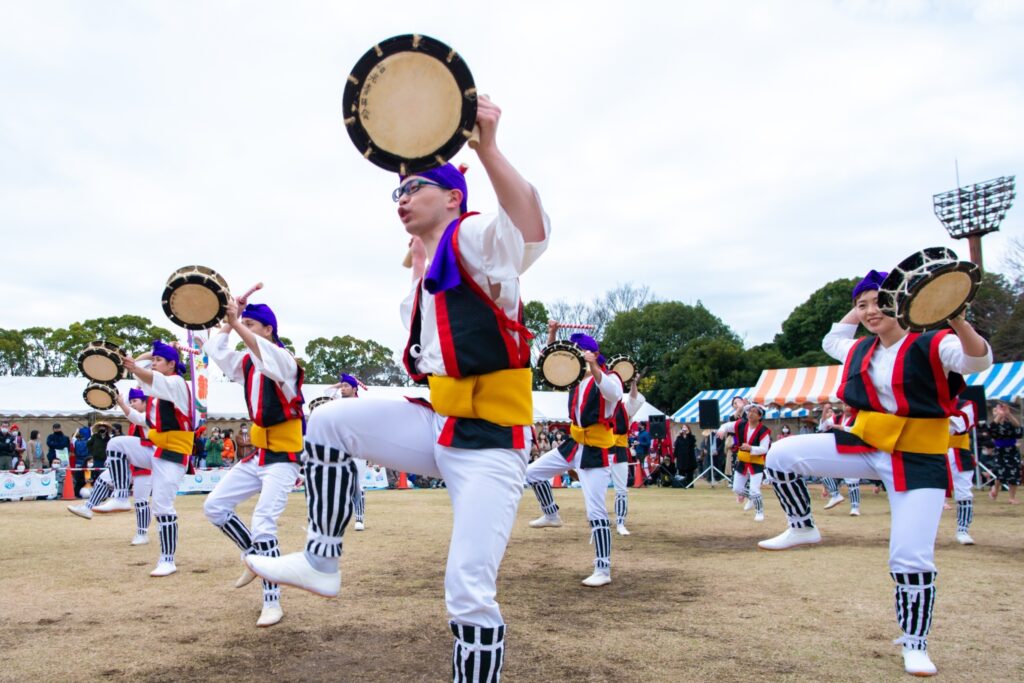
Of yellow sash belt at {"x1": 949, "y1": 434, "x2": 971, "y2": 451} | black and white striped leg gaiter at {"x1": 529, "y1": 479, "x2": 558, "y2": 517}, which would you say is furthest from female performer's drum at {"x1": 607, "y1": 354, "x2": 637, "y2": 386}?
yellow sash belt at {"x1": 949, "y1": 434, "x2": 971, "y2": 451}

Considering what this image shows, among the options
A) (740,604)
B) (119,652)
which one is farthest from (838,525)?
(119,652)

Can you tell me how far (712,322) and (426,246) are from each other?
53.2 m

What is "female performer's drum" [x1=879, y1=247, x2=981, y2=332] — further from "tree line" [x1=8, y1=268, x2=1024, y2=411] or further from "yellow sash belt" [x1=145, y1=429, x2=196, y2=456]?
"tree line" [x1=8, y1=268, x2=1024, y2=411]

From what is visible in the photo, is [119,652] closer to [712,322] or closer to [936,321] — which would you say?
[936,321]

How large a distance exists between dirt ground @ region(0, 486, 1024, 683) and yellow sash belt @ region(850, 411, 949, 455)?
1.36 meters

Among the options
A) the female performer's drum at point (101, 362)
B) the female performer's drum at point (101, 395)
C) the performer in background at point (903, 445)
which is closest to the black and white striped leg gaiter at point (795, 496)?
the performer in background at point (903, 445)

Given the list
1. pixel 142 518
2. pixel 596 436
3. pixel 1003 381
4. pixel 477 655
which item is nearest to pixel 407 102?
pixel 477 655

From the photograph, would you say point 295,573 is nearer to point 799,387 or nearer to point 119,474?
point 119,474

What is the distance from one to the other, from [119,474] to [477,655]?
33.0 ft

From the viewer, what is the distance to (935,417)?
4.79 meters

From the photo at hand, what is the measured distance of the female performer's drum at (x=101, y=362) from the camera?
32.5 ft

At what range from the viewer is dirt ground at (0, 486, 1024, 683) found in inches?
184

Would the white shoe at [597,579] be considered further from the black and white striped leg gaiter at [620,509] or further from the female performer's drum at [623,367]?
the black and white striped leg gaiter at [620,509]

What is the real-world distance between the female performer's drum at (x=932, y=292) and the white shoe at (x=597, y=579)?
4114 mm
